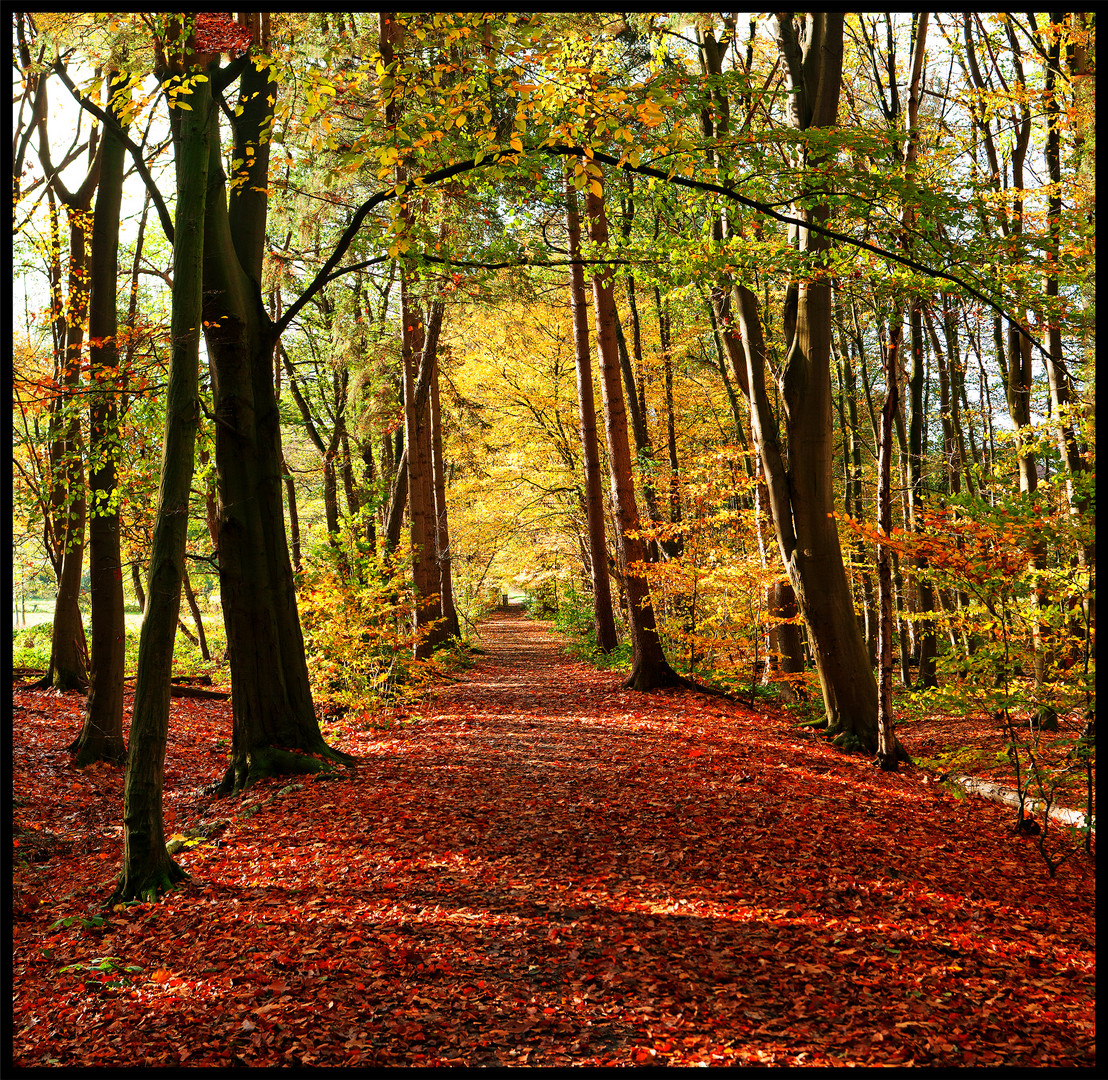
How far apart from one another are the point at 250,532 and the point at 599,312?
6853 millimetres

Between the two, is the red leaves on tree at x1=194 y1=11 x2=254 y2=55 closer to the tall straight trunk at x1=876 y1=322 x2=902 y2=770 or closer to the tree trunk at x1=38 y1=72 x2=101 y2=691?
the tree trunk at x1=38 y1=72 x2=101 y2=691

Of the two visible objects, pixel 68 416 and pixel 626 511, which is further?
pixel 626 511

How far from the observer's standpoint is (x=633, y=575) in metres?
11.1

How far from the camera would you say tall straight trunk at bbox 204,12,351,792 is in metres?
6.52

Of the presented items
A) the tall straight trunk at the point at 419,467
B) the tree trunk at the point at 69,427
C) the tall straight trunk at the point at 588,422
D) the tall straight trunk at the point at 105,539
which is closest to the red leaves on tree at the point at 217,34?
the tall straight trunk at the point at 105,539

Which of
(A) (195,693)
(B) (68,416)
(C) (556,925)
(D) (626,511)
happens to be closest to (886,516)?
(C) (556,925)

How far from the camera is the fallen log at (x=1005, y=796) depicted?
5918 millimetres

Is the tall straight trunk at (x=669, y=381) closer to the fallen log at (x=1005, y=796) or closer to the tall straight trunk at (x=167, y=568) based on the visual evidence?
the fallen log at (x=1005, y=796)

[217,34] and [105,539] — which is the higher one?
[217,34]

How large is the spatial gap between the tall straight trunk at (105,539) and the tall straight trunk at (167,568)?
338 cm

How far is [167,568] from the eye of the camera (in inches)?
163

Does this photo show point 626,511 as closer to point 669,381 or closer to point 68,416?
point 669,381

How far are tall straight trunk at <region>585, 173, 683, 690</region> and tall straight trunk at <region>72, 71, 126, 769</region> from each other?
242 inches

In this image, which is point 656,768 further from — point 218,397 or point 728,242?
point 218,397
